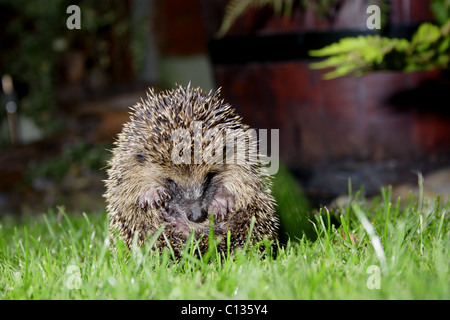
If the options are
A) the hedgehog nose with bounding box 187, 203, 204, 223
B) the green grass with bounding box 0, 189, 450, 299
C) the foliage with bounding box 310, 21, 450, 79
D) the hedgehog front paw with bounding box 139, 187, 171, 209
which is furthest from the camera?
the foliage with bounding box 310, 21, 450, 79

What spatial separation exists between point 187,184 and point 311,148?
2723 mm

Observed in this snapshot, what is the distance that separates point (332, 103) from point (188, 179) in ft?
9.19

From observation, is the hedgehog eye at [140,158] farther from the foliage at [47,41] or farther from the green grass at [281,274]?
the foliage at [47,41]

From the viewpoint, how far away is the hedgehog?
281 cm

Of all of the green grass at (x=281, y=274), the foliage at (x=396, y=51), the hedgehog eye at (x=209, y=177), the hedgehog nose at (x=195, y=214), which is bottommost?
the green grass at (x=281, y=274)

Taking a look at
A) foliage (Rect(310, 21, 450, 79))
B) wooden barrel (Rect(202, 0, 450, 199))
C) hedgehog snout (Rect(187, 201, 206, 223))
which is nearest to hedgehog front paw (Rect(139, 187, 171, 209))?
hedgehog snout (Rect(187, 201, 206, 223))

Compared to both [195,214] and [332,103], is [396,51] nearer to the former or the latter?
[332,103]

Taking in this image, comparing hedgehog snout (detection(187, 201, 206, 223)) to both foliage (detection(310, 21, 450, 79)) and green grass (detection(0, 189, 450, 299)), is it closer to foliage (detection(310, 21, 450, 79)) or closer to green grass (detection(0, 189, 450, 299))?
green grass (detection(0, 189, 450, 299))

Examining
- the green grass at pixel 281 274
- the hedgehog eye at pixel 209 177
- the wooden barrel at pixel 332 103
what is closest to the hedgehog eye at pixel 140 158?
the hedgehog eye at pixel 209 177

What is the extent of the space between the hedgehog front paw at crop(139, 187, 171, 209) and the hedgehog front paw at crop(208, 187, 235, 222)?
28cm

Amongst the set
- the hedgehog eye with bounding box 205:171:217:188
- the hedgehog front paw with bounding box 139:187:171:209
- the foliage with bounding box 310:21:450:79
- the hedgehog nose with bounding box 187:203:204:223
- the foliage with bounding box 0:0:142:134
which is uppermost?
the foliage with bounding box 0:0:142:134

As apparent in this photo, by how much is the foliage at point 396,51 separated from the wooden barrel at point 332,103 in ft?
2.63

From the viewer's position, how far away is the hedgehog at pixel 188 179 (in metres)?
2.81
